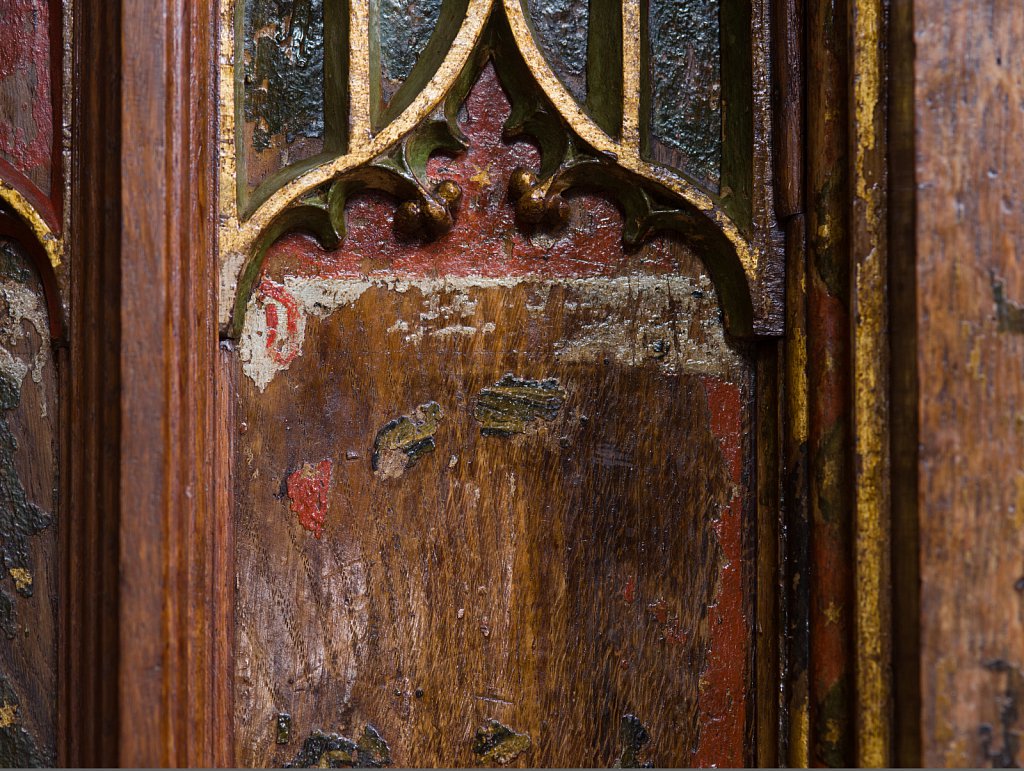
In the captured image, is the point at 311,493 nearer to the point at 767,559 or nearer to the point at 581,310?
the point at 581,310

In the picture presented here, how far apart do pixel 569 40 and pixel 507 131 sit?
0.11 metres

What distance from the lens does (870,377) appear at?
728 millimetres

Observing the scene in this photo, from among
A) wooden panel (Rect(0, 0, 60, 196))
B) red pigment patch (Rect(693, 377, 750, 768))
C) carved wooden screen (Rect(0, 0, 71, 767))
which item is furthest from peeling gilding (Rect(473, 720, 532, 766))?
wooden panel (Rect(0, 0, 60, 196))

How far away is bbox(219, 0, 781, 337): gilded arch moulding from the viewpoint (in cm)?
81

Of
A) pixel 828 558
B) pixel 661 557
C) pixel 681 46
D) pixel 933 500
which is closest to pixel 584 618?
pixel 661 557

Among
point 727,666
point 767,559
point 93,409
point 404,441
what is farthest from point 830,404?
point 93,409

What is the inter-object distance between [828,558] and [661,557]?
0.16 m

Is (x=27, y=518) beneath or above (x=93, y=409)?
beneath

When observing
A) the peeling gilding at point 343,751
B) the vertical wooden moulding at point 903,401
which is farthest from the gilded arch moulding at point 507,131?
the peeling gilding at point 343,751

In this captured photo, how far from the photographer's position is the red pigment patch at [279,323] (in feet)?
2.77

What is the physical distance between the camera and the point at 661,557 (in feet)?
2.77

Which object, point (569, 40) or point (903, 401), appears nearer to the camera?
point (903, 401)

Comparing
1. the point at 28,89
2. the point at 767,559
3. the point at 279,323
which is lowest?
the point at 767,559

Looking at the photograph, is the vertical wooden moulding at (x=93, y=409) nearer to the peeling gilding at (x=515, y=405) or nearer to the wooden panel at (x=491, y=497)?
the wooden panel at (x=491, y=497)
